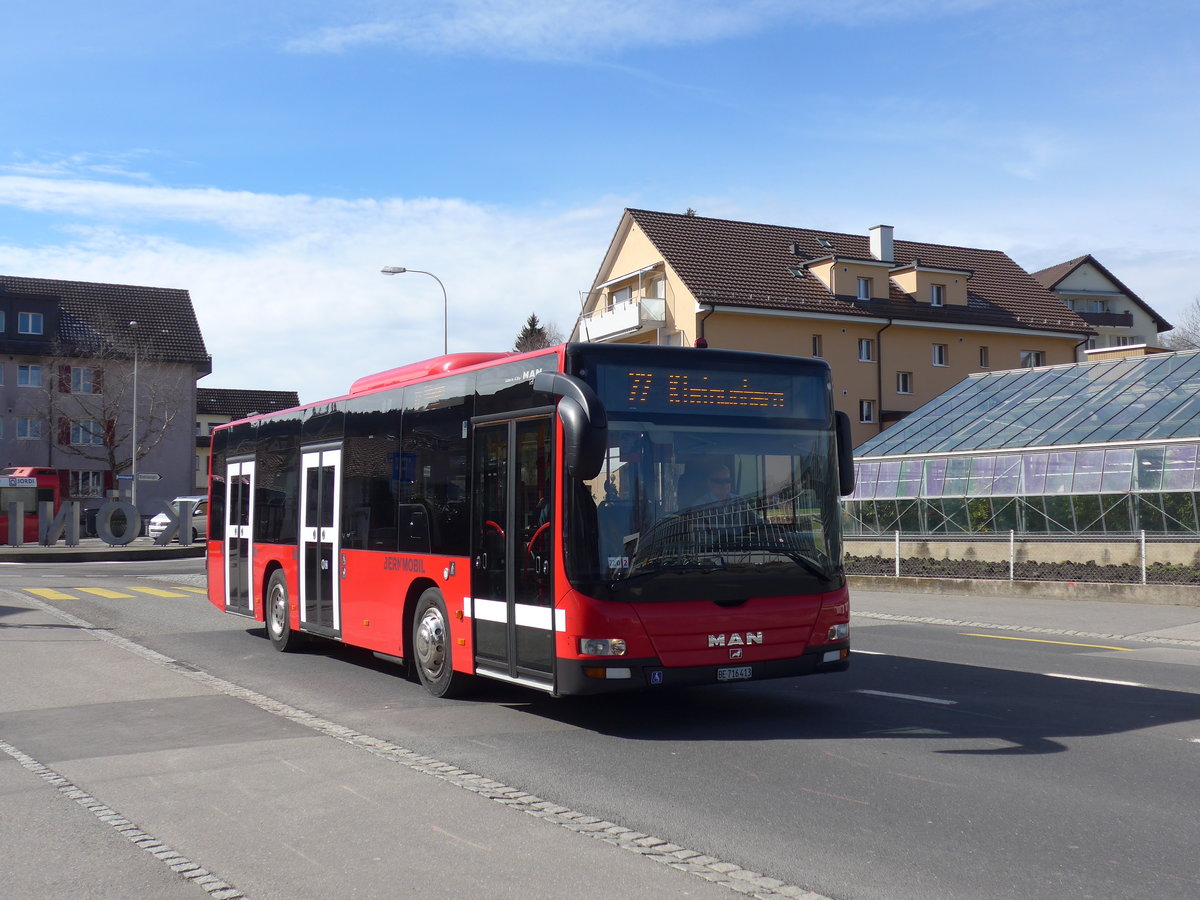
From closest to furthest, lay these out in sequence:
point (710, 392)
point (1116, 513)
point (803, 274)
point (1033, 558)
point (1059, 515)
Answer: point (710, 392), point (1033, 558), point (1116, 513), point (1059, 515), point (803, 274)

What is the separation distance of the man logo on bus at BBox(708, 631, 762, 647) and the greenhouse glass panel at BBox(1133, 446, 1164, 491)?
58.4 feet

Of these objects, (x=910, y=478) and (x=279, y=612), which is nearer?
(x=279, y=612)

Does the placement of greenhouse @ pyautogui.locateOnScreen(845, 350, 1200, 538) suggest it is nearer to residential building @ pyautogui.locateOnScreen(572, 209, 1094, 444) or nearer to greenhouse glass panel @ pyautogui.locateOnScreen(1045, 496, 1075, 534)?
greenhouse glass panel @ pyautogui.locateOnScreen(1045, 496, 1075, 534)

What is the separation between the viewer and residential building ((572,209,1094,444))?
51.8 metres

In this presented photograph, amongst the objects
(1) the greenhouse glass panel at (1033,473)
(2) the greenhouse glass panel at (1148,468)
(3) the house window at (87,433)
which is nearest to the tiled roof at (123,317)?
(3) the house window at (87,433)

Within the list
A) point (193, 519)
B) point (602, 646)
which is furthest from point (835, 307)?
point (602, 646)

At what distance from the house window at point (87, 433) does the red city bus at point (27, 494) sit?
1797 cm

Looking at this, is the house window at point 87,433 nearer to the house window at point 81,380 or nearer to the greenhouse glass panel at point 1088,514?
the house window at point 81,380

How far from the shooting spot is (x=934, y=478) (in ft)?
94.4

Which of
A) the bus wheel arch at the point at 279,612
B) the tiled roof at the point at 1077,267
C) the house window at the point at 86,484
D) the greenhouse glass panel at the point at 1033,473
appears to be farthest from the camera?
the tiled roof at the point at 1077,267

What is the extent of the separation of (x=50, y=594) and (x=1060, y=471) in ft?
68.4

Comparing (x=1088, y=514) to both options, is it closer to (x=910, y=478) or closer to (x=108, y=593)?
(x=910, y=478)

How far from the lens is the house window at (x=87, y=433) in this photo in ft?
218

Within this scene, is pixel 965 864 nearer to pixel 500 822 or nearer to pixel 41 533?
pixel 500 822
